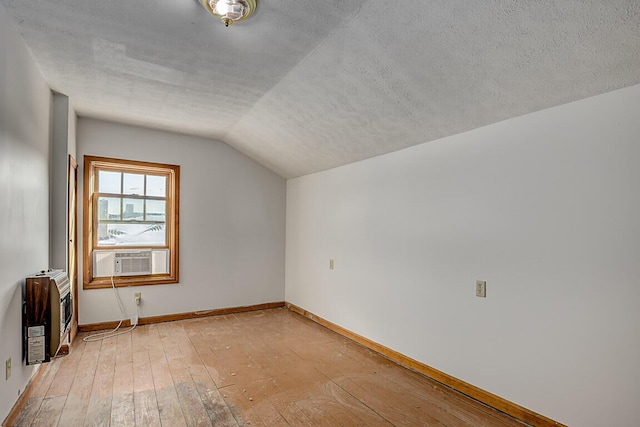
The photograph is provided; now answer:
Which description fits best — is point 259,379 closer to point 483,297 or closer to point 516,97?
point 483,297

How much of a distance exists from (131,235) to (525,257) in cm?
435

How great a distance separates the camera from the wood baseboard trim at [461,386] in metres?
2.25

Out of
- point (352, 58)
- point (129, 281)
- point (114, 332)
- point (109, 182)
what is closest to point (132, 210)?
point (109, 182)

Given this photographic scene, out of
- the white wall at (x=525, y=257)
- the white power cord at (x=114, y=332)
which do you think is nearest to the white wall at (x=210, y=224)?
the white power cord at (x=114, y=332)

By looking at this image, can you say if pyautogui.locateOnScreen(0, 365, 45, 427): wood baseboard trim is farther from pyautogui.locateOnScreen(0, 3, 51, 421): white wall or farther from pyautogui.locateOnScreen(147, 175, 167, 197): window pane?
pyautogui.locateOnScreen(147, 175, 167, 197): window pane

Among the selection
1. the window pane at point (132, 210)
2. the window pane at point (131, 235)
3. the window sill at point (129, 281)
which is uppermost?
the window pane at point (132, 210)

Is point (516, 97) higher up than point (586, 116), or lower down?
higher up

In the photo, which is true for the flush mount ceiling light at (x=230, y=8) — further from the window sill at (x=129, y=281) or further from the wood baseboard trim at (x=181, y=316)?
the wood baseboard trim at (x=181, y=316)

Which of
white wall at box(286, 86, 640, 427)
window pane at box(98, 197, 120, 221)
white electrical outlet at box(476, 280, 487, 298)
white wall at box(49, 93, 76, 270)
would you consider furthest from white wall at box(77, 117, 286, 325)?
white electrical outlet at box(476, 280, 487, 298)

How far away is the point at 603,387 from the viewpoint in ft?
6.43

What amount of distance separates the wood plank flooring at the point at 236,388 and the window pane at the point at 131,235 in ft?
3.73

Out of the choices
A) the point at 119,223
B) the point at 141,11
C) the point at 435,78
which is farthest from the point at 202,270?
the point at 435,78

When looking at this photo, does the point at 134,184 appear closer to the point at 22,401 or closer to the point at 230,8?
the point at 22,401

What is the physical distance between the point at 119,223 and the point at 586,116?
187 inches
